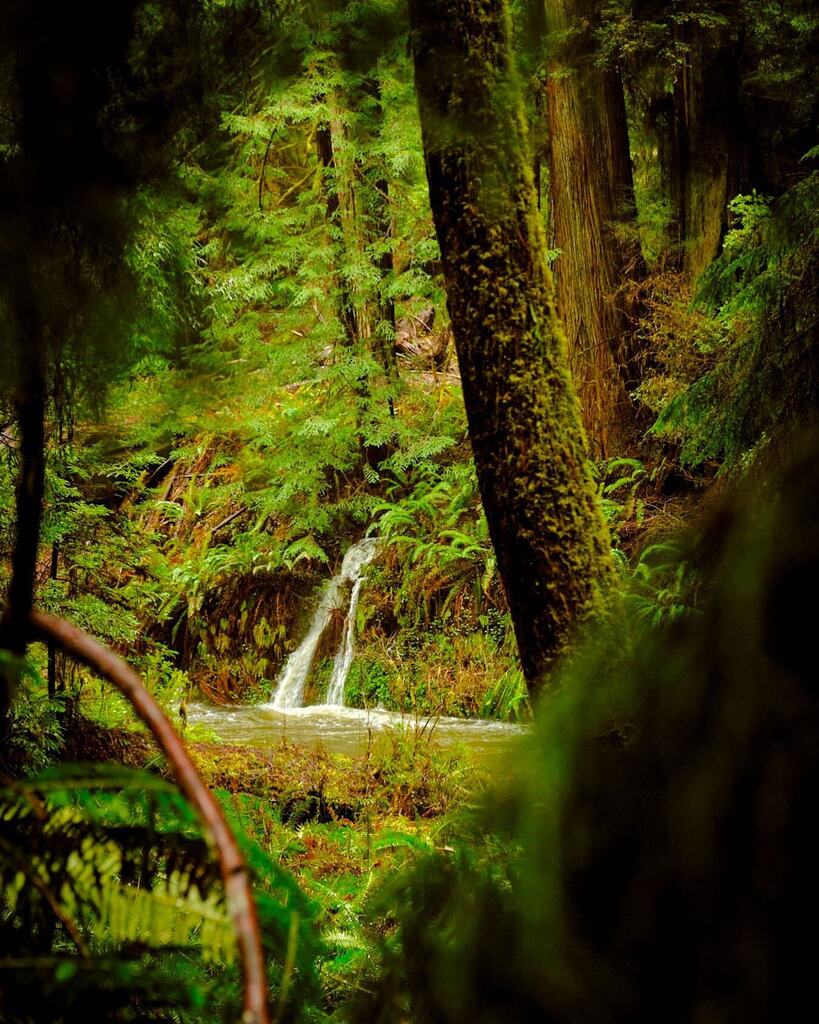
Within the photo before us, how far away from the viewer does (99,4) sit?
219 centimetres

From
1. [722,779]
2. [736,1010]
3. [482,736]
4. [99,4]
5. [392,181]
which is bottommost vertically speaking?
[482,736]

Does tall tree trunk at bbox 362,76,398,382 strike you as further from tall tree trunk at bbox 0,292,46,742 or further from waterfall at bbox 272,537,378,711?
tall tree trunk at bbox 0,292,46,742

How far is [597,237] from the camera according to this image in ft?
30.1

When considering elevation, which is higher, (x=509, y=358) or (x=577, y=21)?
(x=577, y=21)

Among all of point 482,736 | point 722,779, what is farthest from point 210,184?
point 722,779

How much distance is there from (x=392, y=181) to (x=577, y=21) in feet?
12.7

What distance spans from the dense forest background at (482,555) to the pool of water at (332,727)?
0.34 meters

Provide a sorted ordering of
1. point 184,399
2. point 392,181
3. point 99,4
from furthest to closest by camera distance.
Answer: point 392,181, point 184,399, point 99,4

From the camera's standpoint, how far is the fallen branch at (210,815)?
52 cm

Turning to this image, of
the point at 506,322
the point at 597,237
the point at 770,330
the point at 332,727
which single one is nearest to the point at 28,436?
the point at 506,322

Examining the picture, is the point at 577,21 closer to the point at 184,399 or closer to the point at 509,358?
the point at 184,399

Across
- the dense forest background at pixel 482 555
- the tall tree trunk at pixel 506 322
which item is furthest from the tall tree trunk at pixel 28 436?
the tall tree trunk at pixel 506 322

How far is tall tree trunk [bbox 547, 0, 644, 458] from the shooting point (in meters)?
9.11

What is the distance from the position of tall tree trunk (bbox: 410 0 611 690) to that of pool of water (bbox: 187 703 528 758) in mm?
3568
